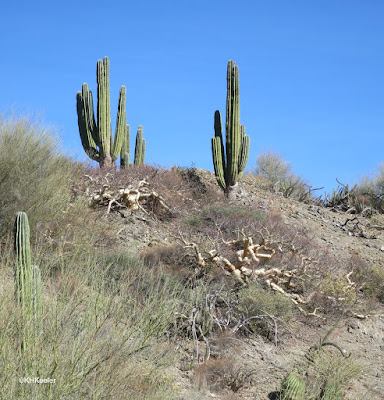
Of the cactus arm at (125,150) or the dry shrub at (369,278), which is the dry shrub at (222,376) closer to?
the dry shrub at (369,278)

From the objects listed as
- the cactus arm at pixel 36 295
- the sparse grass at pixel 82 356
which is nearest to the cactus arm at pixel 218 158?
the sparse grass at pixel 82 356

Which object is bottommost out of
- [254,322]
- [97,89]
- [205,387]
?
[205,387]

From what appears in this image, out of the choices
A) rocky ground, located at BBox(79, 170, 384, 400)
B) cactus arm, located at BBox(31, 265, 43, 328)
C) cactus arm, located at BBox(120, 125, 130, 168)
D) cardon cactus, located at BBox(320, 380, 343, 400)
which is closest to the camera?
cactus arm, located at BBox(31, 265, 43, 328)

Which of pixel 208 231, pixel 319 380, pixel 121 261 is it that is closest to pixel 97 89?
pixel 208 231

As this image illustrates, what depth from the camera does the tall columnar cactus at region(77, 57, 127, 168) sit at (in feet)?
70.0

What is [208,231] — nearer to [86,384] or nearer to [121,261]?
[121,261]

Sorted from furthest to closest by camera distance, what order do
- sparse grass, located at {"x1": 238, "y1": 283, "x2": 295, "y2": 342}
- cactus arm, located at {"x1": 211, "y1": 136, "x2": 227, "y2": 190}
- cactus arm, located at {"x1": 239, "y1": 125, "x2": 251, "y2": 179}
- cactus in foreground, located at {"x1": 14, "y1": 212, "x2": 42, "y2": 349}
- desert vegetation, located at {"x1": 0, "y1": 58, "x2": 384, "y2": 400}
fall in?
cactus arm, located at {"x1": 239, "y1": 125, "x2": 251, "y2": 179} < cactus arm, located at {"x1": 211, "y1": 136, "x2": 227, "y2": 190} < sparse grass, located at {"x1": 238, "y1": 283, "x2": 295, "y2": 342} < desert vegetation, located at {"x1": 0, "y1": 58, "x2": 384, "y2": 400} < cactus in foreground, located at {"x1": 14, "y1": 212, "x2": 42, "y2": 349}

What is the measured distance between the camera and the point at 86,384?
582 centimetres

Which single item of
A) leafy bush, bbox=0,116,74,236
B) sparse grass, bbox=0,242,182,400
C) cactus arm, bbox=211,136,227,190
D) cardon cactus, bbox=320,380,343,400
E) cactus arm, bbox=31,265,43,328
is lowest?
cardon cactus, bbox=320,380,343,400

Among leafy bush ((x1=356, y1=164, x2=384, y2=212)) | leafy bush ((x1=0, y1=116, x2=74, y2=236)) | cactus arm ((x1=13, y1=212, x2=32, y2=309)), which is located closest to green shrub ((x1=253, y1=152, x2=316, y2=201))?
leafy bush ((x1=356, y1=164, x2=384, y2=212))

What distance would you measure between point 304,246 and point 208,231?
2505 mm

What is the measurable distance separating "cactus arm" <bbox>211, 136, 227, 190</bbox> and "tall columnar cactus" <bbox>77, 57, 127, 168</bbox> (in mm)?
3928

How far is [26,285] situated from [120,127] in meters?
15.5

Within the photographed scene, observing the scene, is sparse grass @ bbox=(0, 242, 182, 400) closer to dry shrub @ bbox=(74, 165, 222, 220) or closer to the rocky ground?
the rocky ground
